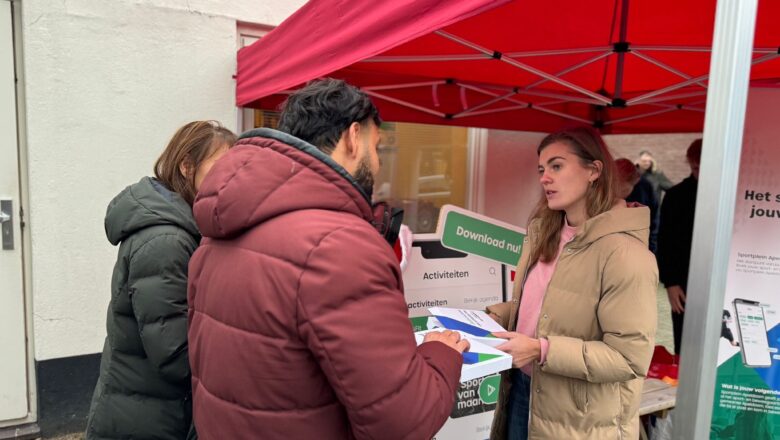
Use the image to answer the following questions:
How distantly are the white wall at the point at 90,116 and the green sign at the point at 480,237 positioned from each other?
206 cm

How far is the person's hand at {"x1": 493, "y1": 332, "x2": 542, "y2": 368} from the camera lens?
1655mm

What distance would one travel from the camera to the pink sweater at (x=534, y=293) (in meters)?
1.90

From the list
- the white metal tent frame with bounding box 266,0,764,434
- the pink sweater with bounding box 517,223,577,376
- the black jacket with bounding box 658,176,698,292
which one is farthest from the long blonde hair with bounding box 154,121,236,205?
the black jacket with bounding box 658,176,698,292

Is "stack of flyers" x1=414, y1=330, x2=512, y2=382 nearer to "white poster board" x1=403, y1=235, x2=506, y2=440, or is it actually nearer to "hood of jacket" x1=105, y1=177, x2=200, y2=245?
"hood of jacket" x1=105, y1=177, x2=200, y2=245

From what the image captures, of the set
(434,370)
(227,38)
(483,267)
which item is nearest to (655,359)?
(483,267)

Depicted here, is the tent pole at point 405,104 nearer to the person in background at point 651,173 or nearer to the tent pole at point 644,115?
the tent pole at point 644,115

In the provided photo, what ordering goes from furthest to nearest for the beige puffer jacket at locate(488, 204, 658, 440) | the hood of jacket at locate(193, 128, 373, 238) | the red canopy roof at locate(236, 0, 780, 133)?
the red canopy roof at locate(236, 0, 780, 133)
the beige puffer jacket at locate(488, 204, 658, 440)
the hood of jacket at locate(193, 128, 373, 238)

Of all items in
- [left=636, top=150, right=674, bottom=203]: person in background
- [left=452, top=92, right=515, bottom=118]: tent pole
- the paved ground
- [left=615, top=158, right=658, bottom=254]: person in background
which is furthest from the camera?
[left=636, top=150, right=674, bottom=203]: person in background

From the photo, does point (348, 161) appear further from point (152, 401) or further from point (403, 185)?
point (403, 185)

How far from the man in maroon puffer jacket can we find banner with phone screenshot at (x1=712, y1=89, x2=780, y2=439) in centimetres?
190

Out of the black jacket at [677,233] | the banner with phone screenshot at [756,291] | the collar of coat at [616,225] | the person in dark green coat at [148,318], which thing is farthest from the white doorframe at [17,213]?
the black jacket at [677,233]

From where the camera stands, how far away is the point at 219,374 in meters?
1.18

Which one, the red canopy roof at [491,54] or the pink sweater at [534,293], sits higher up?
the red canopy roof at [491,54]

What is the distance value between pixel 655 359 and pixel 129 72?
3811 mm
